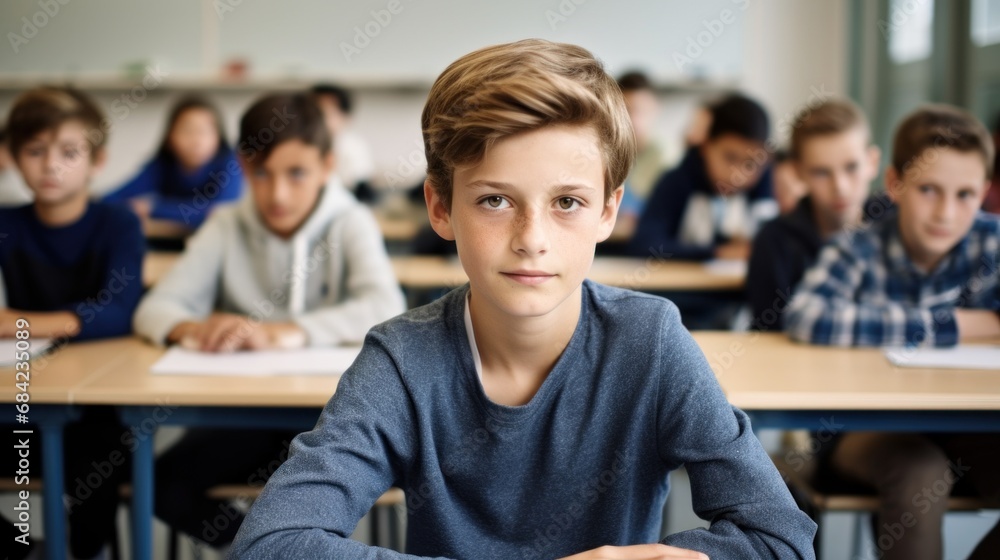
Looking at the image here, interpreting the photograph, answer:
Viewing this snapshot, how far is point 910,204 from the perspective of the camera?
6.95 ft

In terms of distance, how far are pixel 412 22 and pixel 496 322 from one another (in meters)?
5.90

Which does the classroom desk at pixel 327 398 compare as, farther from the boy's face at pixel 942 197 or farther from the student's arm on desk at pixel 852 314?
the boy's face at pixel 942 197

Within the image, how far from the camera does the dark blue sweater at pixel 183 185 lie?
15.3ft

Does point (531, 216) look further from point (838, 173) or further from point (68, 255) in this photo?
point (838, 173)

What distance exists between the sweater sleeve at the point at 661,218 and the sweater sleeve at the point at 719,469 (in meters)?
2.57

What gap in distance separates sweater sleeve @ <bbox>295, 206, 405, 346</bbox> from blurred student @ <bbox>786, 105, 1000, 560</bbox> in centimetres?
102

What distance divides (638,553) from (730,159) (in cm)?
292

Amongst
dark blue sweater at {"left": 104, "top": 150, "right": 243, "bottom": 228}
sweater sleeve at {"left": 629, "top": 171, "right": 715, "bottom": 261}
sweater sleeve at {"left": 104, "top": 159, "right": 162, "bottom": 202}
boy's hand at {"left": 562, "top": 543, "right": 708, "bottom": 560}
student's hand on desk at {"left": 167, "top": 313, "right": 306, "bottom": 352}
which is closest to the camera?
boy's hand at {"left": 562, "top": 543, "right": 708, "bottom": 560}

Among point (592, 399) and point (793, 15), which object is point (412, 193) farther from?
point (592, 399)

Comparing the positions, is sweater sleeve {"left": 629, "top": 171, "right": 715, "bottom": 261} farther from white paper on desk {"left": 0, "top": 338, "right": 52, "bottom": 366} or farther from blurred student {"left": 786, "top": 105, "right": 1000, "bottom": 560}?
white paper on desk {"left": 0, "top": 338, "right": 52, "bottom": 366}

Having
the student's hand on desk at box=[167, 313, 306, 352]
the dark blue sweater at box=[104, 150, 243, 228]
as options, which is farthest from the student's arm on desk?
the dark blue sweater at box=[104, 150, 243, 228]

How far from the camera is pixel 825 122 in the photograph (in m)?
2.80

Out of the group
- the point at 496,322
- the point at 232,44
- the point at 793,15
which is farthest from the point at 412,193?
the point at 496,322

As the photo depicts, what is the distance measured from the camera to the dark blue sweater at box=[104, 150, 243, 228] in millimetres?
4668
